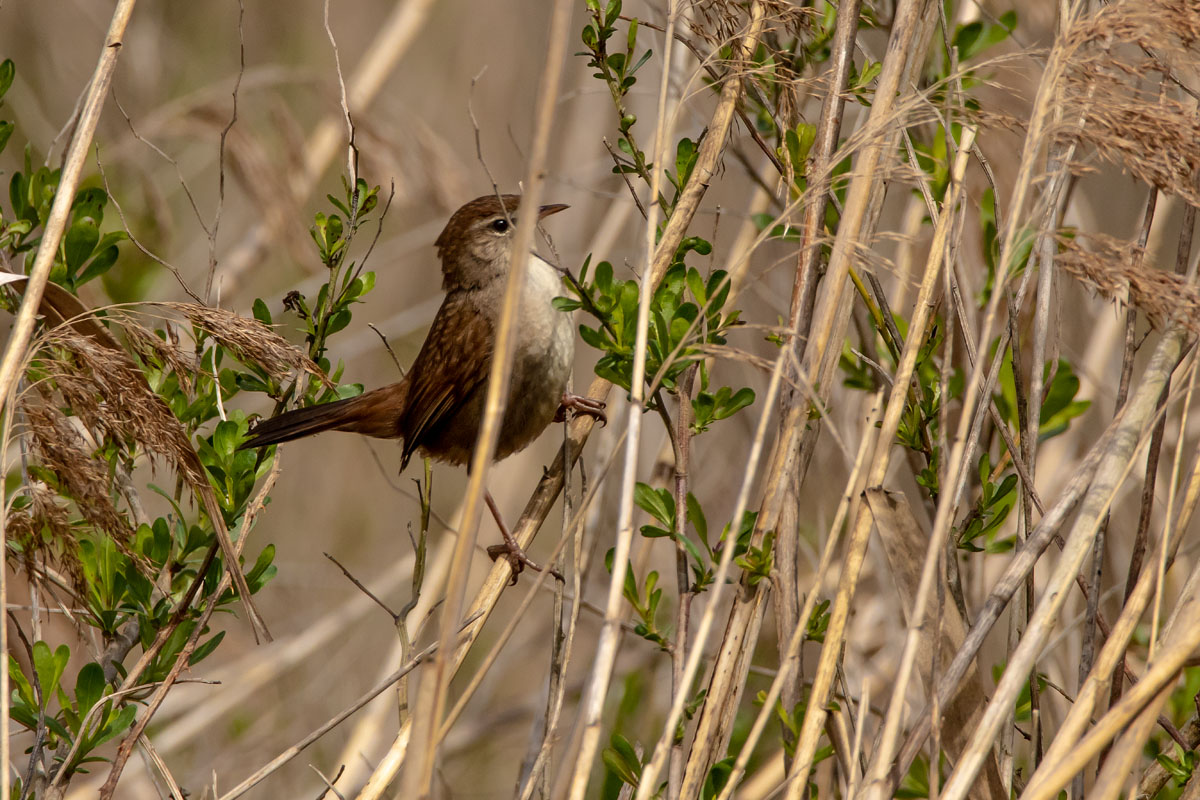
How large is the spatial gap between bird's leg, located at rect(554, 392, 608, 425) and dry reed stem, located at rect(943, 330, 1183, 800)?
1.32 meters

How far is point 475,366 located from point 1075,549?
185 cm

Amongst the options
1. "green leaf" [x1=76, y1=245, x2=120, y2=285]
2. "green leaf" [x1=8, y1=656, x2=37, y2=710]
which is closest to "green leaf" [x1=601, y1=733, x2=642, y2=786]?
"green leaf" [x1=8, y1=656, x2=37, y2=710]

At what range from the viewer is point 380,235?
457 cm

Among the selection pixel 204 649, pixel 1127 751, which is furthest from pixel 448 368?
pixel 1127 751

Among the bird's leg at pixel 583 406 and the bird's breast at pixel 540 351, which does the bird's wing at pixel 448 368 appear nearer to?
the bird's breast at pixel 540 351

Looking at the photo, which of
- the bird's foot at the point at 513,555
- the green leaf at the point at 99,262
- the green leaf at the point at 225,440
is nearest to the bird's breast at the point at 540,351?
the bird's foot at the point at 513,555

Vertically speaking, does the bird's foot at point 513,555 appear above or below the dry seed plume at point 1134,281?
below

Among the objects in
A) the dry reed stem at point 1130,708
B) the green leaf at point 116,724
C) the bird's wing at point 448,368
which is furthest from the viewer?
the bird's wing at point 448,368

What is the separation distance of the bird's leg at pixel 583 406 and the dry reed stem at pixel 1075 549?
1.32 meters

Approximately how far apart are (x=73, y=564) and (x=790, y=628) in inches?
47.9

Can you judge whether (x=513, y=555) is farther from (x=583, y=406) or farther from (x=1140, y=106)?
(x=1140, y=106)

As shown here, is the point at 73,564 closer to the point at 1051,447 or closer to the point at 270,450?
the point at 270,450

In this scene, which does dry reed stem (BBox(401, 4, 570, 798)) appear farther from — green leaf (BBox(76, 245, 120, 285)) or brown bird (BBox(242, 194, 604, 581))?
brown bird (BBox(242, 194, 604, 581))

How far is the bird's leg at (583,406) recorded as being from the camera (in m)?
2.71
